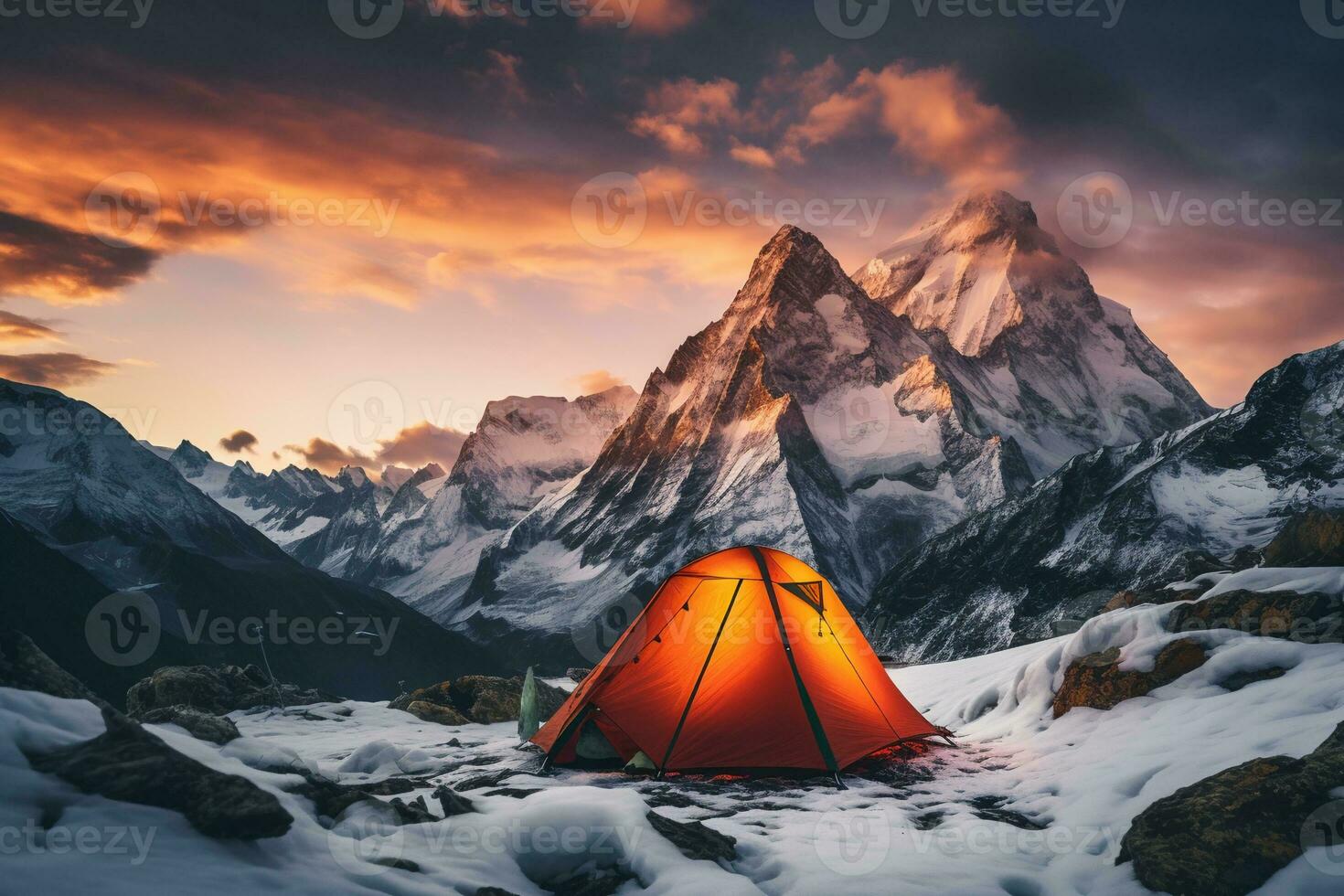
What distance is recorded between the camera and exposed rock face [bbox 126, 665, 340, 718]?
18.8m

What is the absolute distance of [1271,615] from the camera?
38.9 feet

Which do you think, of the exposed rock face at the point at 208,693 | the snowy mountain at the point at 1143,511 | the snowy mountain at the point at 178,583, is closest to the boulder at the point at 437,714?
the exposed rock face at the point at 208,693

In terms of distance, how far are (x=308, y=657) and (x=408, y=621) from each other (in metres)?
29.6

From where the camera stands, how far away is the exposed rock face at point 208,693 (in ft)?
61.5

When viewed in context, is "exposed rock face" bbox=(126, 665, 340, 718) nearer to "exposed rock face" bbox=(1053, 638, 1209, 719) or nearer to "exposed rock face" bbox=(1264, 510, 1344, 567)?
"exposed rock face" bbox=(1053, 638, 1209, 719)

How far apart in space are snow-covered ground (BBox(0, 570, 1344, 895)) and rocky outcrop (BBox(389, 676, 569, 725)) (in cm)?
522

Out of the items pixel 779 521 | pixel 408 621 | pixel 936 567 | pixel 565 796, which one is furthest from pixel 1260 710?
pixel 408 621

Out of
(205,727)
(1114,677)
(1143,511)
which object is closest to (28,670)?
(205,727)

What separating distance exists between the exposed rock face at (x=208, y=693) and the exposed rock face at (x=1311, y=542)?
23514mm

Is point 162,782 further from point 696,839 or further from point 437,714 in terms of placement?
point 437,714

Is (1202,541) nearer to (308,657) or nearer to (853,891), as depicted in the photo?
(853,891)

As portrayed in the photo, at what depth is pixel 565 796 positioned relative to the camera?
9109 mm

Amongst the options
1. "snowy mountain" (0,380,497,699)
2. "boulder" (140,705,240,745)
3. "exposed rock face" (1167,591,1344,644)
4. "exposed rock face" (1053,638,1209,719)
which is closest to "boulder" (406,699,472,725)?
"boulder" (140,705,240,745)

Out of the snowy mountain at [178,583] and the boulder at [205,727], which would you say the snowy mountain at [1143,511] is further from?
the snowy mountain at [178,583]
